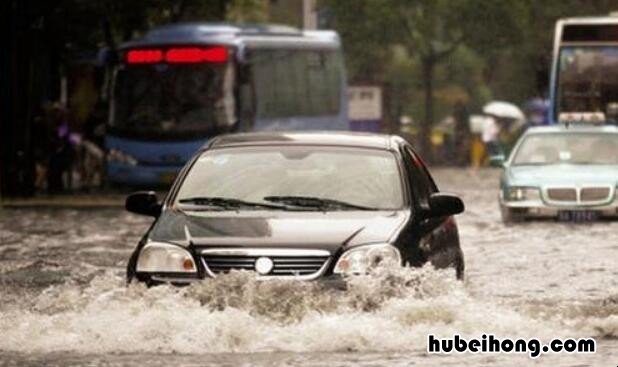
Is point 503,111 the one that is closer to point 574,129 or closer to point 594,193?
point 574,129

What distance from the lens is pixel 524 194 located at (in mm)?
30406

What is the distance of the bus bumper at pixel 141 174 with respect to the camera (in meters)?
40.5

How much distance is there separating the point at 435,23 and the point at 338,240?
5225 centimetres

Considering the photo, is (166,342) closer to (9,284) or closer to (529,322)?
(529,322)

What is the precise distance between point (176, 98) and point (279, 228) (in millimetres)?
26676

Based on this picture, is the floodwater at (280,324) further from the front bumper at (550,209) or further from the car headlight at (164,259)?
the front bumper at (550,209)

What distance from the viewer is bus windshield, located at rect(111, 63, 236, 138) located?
4069 centimetres

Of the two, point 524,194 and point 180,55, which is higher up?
point 180,55

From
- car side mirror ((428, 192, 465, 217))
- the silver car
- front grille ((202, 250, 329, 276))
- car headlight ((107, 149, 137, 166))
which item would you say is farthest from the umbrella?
front grille ((202, 250, 329, 276))

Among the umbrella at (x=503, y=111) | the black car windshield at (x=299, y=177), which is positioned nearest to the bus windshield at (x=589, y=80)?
the umbrella at (x=503, y=111)

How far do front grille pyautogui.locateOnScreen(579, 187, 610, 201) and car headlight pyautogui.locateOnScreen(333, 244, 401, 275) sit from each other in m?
16.3

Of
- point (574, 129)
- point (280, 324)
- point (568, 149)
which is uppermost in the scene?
point (280, 324)

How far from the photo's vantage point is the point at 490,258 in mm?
24156

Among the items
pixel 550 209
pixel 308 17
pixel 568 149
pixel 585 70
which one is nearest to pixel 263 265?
pixel 550 209
